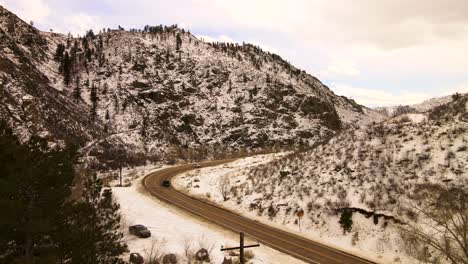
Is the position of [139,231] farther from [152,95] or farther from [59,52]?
[59,52]

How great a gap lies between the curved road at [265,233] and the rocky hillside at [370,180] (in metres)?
1.84

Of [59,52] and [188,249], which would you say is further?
[59,52]

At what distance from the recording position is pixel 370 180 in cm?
3017

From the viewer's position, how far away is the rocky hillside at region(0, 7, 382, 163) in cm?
8600

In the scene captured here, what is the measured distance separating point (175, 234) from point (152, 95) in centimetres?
9246

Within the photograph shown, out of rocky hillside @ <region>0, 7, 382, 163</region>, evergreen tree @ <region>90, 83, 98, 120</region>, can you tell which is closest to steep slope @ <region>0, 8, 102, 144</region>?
rocky hillside @ <region>0, 7, 382, 163</region>

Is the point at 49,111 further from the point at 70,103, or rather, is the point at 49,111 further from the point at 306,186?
the point at 306,186

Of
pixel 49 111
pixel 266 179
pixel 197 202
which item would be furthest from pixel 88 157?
pixel 266 179

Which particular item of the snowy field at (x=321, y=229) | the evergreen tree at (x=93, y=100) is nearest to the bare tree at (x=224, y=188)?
the snowy field at (x=321, y=229)

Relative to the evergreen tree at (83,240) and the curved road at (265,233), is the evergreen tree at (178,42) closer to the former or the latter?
the curved road at (265,233)

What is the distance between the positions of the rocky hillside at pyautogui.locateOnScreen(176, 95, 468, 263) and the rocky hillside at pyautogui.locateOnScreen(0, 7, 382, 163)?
167 ft

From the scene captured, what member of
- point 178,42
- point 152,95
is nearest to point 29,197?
point 152,95

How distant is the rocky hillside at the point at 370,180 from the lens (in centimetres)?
2619

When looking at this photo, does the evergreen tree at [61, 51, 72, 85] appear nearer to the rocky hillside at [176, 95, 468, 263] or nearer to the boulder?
the rocky hillside at [176, 95, 468, 263]
